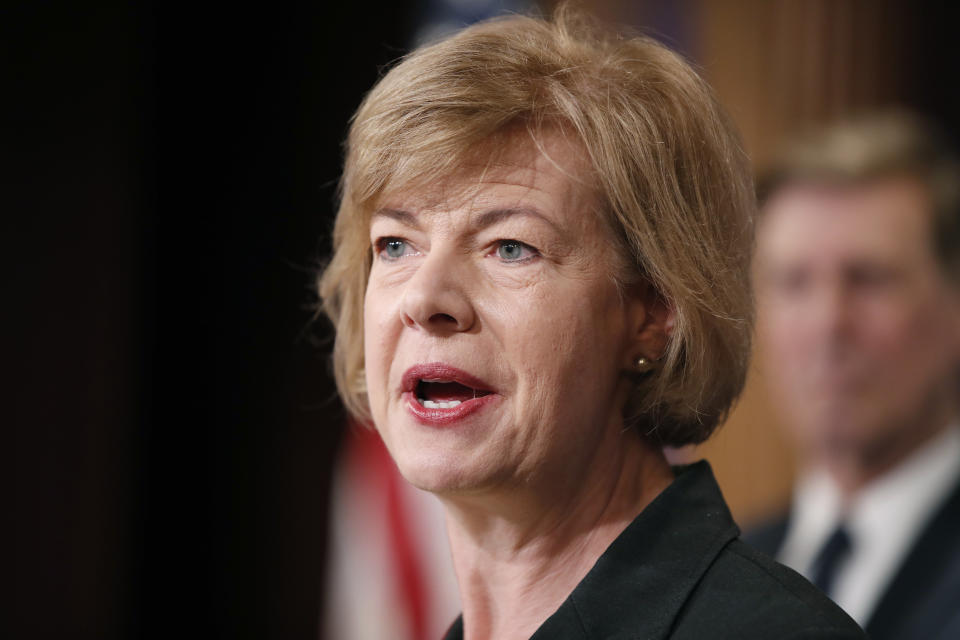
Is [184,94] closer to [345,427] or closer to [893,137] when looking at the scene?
[345,427]

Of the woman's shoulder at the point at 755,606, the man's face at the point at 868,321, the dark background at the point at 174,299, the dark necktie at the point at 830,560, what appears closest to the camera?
the woman's shoulder at the point at 755,606

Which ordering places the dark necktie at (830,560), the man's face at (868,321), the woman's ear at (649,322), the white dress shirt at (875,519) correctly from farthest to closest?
the man's face at (868,321), the dark necktie at (830,560), the white dress shirt at (875,519), the woman's ear at (649,322)

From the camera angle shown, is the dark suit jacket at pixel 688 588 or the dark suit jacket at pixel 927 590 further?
the dark suit jacket at pixel 927 590

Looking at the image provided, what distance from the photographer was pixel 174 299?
178 inches

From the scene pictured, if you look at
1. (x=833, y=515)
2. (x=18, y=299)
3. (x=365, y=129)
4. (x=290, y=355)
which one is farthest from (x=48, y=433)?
(x=365, y=129)

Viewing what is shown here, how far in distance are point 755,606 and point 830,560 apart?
216 cm

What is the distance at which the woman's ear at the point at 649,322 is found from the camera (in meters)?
1.44

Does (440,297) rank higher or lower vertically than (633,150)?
lower

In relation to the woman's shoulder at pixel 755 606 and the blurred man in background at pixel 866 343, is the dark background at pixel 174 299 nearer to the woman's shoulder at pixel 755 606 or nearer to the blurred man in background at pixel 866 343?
the blurred man in background at pixel 866 343

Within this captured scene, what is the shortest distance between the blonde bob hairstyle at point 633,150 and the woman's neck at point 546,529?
0.25ft

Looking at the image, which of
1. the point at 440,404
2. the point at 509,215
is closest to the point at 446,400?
the point at 440,404

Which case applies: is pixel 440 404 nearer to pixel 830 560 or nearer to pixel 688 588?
pixel 688 588

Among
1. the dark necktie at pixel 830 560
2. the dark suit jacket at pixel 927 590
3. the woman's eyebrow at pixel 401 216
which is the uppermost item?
the woman's eyebrow at pixel 401 216

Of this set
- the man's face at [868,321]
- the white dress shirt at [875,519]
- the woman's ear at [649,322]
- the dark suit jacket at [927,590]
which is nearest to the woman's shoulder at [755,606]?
the woman's ear at [649,322]
